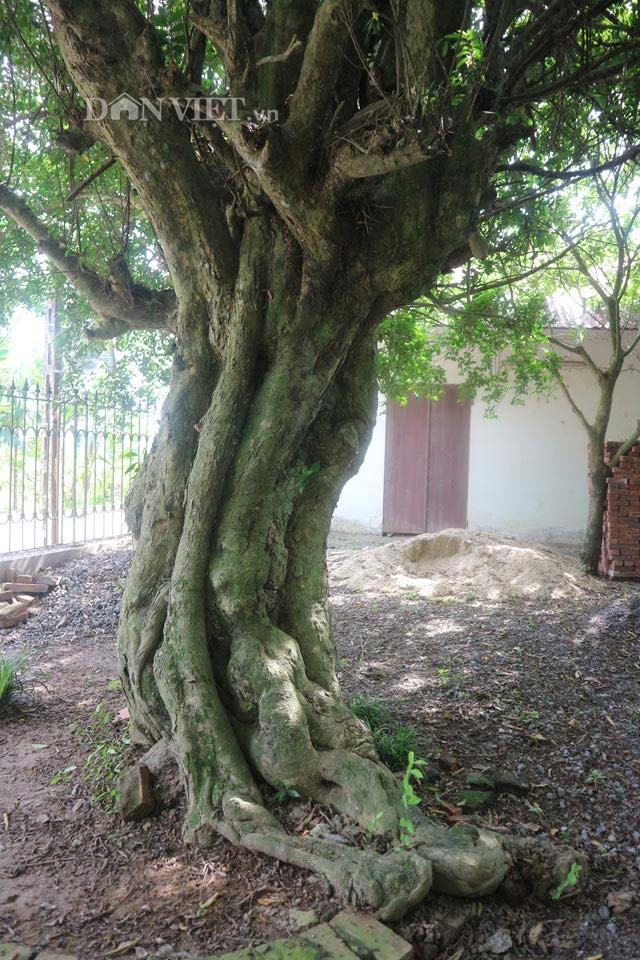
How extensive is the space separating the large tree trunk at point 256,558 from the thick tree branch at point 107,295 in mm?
880

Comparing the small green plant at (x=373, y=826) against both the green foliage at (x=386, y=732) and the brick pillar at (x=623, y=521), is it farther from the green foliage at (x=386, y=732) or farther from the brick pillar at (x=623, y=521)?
the brick pillar at (x=623, y=521)

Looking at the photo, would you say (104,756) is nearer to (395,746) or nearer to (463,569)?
(395,746)

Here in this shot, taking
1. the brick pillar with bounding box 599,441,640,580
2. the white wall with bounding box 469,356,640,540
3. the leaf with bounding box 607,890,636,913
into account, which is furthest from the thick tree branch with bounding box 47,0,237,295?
the white wall with bounding box 469,356,640,540

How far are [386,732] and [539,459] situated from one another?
31.2 ft

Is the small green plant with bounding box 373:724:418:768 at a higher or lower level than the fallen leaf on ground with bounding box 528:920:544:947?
higher

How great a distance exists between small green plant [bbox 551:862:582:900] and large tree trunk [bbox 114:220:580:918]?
301mm

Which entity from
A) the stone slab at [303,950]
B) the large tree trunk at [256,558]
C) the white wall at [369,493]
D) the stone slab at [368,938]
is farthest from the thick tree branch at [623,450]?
the stone slab at [303,950]

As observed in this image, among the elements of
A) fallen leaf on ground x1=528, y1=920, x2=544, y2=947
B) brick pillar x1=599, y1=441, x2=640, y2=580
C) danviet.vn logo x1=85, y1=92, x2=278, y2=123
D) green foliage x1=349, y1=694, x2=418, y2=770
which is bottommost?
fallen leaf on ground x1=528, y1=920, x2=544, y2=947

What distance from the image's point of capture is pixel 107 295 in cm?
469

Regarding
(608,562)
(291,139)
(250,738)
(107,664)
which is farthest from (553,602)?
(291,139)

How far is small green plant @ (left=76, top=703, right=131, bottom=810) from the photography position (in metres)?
3.42

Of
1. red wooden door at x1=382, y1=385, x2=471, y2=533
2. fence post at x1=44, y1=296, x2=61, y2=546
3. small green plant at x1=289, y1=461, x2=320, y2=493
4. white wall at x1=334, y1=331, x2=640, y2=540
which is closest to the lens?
small green plant at x1=289, y1=461, x2=320, y2=493

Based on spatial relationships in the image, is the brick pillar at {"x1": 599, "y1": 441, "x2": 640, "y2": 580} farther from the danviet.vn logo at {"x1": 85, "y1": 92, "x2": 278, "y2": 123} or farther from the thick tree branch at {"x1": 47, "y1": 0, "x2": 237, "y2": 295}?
the danviet.vn logo at {"x1": 85, "y1": 92, "x2": 278, "y2": 123}

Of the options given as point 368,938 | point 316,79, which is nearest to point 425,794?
point 368,938
